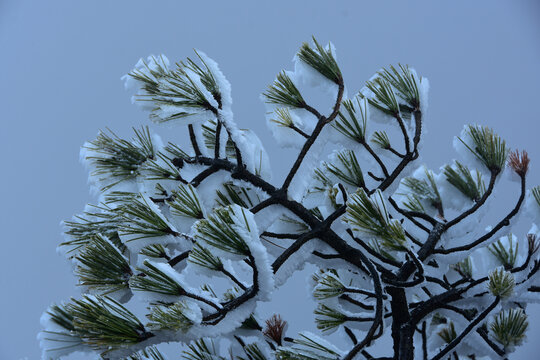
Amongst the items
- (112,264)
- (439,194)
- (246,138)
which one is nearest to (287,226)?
(246,138)

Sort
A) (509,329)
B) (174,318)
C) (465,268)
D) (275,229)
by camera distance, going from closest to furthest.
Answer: (174,318), (275,229), (509,329), (465,268)

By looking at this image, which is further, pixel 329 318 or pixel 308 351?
pixel 329 318

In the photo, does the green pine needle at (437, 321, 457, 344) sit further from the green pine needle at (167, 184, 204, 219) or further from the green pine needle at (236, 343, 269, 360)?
the green pine needle at (167, 184, 204, 219)

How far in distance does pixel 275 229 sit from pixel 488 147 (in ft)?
1.21

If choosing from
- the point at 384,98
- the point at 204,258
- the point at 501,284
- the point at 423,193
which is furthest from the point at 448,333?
the point at 204,258

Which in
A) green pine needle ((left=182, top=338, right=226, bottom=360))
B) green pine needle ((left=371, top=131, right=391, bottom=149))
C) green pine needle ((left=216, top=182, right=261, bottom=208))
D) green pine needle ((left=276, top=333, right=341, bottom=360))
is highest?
green pine needle ((left=371, top=131, right=391, bottom=149))

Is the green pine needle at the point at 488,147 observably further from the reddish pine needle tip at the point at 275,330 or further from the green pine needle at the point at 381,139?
the reddish pine needle tip at the point at 275,330

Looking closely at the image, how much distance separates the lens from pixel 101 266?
0.70 m

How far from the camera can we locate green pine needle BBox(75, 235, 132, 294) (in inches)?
27.5

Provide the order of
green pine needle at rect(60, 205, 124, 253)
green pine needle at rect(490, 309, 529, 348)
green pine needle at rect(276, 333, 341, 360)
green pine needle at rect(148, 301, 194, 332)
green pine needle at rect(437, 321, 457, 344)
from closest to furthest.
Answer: green pine needle at rect(148, 301, 194, 332)
green pine needle at rect(276, 333, 341, 360)
green pine needle at rect(60, 205, 124, 253)
green pine needle at rect(490, 309, 529, 348)
green pine needle at rect(437, 321, 457, 344)

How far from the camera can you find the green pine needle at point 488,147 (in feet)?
2.80

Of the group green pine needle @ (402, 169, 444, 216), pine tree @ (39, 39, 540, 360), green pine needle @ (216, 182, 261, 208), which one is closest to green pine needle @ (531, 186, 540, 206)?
pine tree @ (39, 39, 540, 360)

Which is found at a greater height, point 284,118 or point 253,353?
point 284,118

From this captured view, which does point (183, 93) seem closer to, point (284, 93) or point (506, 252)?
point (284, 93)
